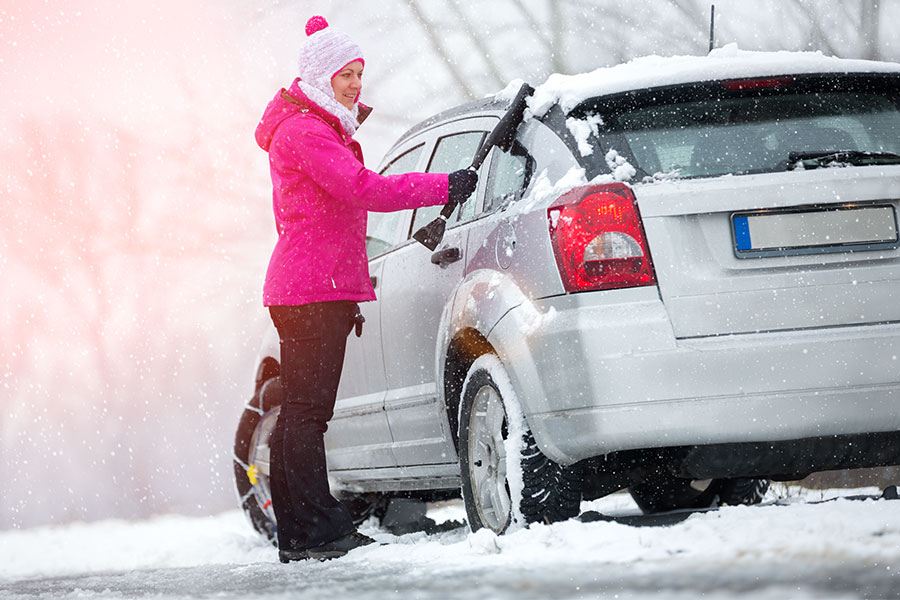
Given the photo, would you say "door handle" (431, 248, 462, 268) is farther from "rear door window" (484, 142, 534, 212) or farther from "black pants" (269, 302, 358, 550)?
"black pants" (269, 302, 358, 550)

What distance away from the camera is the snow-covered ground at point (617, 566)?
116 inches

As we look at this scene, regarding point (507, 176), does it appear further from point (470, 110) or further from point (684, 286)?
point (684, 286)

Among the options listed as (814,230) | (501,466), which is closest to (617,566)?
(501,466)

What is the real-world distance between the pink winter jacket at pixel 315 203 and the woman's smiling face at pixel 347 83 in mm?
142

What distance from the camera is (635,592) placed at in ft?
9.61

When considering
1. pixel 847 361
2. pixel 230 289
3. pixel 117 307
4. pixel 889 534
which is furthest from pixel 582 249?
pixel 117 307

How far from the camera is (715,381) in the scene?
3.65 metres

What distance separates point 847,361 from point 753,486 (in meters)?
2.16

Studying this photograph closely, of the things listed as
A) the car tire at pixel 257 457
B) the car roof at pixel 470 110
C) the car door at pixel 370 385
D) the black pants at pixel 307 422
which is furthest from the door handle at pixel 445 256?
the car tire at pixel 257 457

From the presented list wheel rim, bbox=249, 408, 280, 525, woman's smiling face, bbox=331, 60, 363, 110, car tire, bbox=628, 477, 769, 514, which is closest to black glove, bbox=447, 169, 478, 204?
woman's smiling face, bbox=331, 60, 363, 110

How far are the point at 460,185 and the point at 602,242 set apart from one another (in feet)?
2.96

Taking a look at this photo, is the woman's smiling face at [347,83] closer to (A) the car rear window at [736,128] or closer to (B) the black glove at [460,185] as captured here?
(B) the black glove at [460,185]

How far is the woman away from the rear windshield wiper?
64.8 inches

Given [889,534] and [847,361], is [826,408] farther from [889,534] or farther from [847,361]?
[889,534]
